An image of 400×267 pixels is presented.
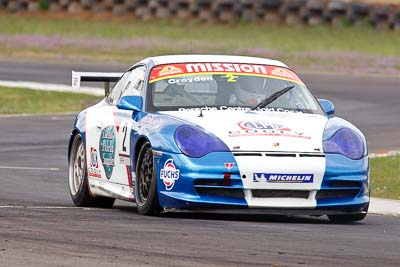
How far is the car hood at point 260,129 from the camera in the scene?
10461 mm

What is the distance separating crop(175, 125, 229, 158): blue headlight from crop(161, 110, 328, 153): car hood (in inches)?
2.4

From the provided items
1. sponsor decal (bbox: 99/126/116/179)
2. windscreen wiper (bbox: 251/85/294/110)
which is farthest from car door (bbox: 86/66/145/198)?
windscreen wiper (bbox: 251/85/294/110)

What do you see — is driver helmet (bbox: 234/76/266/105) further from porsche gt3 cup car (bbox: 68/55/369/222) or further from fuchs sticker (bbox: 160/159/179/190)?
fuchs sticker (bbox: 160/159/179/190)

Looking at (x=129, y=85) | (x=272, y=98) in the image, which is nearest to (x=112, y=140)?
(x=129, y=85)

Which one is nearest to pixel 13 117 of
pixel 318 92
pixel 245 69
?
pixel 318 92

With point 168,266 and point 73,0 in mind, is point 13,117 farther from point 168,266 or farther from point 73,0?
point 73,0

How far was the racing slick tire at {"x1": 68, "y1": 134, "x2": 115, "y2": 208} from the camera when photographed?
12.4m

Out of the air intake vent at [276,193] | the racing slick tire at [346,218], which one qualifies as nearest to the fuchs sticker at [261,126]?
the air intake vent at [276,193]

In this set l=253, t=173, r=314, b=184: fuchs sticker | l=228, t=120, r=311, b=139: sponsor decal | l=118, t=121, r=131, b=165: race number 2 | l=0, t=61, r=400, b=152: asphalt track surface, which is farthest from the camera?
l=0, t=61, r=400, b=152: asphalt track surface

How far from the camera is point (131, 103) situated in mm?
11453

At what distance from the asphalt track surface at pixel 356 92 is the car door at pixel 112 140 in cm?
803

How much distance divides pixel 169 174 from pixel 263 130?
79 centimetres

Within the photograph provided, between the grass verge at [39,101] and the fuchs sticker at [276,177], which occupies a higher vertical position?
the fuchs sticker at [276,177]

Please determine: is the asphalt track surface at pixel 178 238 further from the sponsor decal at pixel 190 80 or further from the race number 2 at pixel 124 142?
the sponsor decal at pixel 190 80
